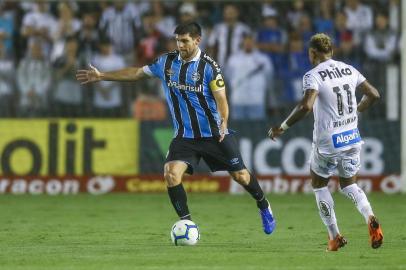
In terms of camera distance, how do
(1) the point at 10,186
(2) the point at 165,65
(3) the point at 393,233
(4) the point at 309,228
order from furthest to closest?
(1) the point at 10,186
(4) the point at 309,228
(3) the point at 393,233
(2) the point at 165,65

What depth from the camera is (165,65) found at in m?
11.2

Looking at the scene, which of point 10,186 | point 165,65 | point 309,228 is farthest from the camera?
point 10,186

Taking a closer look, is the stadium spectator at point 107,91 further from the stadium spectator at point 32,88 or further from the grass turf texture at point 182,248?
the grass turf texture at point 182,248

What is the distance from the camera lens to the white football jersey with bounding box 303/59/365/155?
400 inches

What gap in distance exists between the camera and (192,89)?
36.3 feet

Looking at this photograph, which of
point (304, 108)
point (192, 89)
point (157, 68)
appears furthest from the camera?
point (157, 68)

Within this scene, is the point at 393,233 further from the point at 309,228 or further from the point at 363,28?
the point at 363,28

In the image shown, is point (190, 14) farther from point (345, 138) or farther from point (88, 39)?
point (345, 138)

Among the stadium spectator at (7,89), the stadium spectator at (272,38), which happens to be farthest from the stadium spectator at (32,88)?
the stadium spectator at (272,38)

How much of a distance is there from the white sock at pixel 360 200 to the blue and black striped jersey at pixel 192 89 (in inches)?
63.3

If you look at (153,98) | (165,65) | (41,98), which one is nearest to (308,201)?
(153,98)

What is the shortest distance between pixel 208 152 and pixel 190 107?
52cm

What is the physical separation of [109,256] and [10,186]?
948 cm

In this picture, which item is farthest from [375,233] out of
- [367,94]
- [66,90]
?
[66,90]
